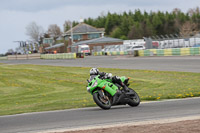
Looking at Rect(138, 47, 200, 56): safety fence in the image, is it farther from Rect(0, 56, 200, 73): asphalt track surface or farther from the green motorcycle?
the green motorcycle

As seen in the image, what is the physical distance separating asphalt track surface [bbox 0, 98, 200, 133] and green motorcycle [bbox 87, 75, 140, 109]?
289mm

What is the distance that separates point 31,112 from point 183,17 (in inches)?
5560

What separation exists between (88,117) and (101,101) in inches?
48.3

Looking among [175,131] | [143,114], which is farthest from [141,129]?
[143,114]

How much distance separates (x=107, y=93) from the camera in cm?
1200

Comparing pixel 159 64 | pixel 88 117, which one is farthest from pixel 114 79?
pixel 159 64

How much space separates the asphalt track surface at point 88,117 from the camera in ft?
31.0

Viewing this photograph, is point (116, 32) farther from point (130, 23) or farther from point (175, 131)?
point (175, 131)

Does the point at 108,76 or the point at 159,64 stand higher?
the point at 108,76

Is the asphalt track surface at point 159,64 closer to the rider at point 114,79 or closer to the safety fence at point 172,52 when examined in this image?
the safety fence at point 172,52

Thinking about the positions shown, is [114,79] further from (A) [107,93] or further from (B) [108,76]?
(A) [107,93]

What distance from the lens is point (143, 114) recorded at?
409 inches

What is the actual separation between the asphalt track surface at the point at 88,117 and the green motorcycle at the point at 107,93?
29cm

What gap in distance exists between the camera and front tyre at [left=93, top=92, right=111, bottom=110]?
1164 cm
